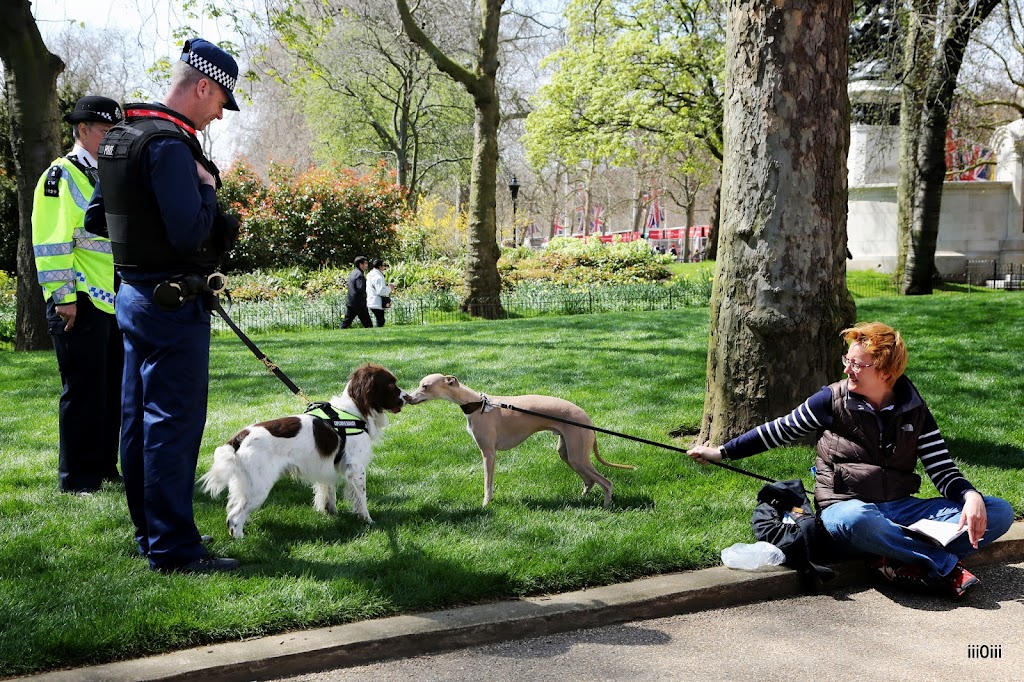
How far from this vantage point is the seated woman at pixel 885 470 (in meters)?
4.12

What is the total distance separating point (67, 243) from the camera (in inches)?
198

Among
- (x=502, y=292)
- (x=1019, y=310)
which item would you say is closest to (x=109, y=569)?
(x=1019, y=310)

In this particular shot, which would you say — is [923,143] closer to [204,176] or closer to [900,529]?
[900,529]

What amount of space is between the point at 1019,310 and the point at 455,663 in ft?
41.1

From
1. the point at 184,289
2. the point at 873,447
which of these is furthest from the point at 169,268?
the point at 873,447

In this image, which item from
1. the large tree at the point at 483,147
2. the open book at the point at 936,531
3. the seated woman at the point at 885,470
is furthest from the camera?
the large tree at the point at 483,147

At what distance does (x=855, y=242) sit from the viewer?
77.4 ft

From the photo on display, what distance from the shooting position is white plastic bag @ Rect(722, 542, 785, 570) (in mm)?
4262

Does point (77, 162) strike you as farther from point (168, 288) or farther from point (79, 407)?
point (168, 288)

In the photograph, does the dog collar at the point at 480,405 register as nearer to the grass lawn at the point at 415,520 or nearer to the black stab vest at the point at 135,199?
the grass lawn at the point at 415,520

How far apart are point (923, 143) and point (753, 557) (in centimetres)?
1821

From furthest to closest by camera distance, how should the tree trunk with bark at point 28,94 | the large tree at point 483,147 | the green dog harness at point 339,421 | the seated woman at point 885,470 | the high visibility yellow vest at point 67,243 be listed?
the large tree at point 483,147 < the tree trunk with bark at point 28,94 < the high visibility yellow vest at point 67,243 < the green dog harness at point 339,421 < the seated woman at point 885,470

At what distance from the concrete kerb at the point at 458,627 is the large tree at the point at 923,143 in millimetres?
15895

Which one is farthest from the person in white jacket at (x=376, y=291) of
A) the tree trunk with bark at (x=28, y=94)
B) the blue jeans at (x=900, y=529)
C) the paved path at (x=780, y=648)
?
the paved path at (x=780, y=648)
